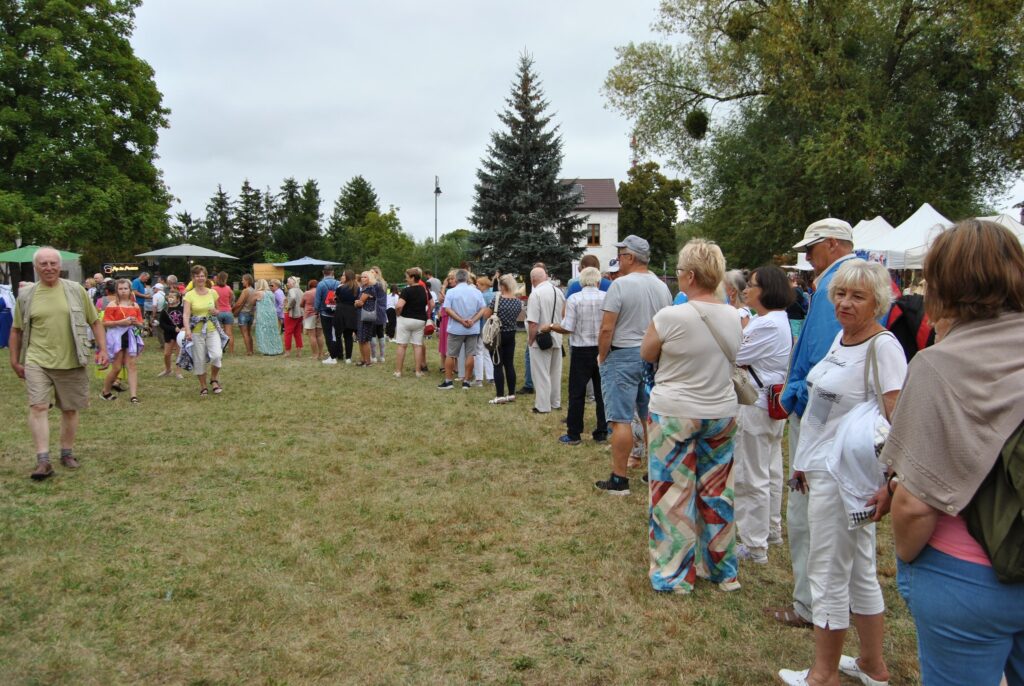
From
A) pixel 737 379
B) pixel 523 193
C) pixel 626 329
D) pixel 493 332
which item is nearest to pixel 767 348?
pixel 737 379

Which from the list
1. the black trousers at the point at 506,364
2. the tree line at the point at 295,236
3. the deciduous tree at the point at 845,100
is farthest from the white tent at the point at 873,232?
the tree line at the point at 295,236

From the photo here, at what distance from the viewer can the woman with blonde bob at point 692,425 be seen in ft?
12.4

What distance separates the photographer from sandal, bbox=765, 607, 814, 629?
357cm

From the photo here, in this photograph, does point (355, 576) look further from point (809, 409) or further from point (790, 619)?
point (809, 409)

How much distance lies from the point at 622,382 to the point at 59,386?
4955 millimetres

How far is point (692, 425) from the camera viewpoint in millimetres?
3762

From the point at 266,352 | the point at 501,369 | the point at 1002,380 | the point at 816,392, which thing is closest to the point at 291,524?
the point at 816,392

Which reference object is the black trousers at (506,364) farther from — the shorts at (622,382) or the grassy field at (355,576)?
the shorts at (622,382)

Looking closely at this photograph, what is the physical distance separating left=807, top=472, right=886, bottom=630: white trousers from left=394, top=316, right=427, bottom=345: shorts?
964cm

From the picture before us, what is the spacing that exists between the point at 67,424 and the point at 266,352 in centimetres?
980

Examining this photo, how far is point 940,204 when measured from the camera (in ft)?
66.0

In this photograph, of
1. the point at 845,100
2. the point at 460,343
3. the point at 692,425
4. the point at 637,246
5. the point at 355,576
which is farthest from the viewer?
the point at 845,100

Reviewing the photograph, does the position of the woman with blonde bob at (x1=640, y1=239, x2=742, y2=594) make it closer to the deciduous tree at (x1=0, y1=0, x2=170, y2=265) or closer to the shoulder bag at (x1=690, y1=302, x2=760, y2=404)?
the shoulder bag at (x1=690, y1=302, x2=760, y2=404)

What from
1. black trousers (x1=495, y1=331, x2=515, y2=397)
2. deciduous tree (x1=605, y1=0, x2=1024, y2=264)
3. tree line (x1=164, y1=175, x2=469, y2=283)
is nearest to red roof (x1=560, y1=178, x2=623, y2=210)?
tree line (x1=164, y1=175, x2=469, y2=283)
